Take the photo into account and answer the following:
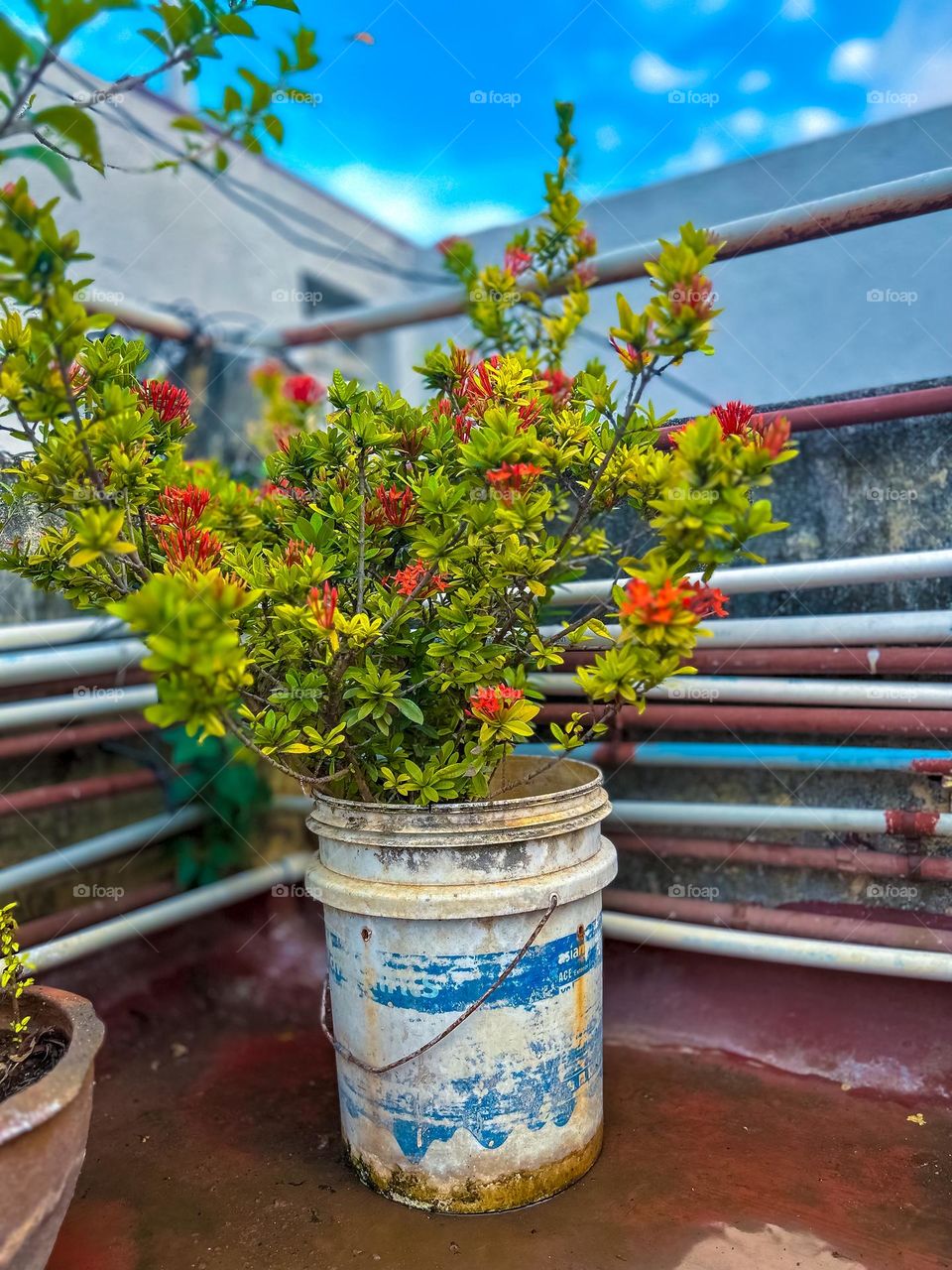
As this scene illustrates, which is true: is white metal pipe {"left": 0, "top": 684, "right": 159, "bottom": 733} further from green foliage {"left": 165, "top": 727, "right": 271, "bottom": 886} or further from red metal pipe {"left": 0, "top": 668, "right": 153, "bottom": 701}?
green foliage {"left": 165, "top": 727, "right": 271, "bottom": 886}

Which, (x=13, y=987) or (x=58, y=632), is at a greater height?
(x=58, y=632)

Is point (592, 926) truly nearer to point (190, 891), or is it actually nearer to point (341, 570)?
point (341, 570)

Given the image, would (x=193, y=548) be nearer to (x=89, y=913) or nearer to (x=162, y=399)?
(x=162, y=399)

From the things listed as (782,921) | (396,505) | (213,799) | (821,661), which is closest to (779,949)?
(782,921)

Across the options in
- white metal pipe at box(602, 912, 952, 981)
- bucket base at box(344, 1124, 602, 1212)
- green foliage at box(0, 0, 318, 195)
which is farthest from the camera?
white metal pipe at box(602, 912, 952, 981)

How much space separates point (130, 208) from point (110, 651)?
11.2 ft

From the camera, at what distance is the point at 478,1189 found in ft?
5.48

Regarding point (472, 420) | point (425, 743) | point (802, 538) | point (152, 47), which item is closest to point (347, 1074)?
point (425, 743)

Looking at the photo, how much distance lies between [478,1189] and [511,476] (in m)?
1.32

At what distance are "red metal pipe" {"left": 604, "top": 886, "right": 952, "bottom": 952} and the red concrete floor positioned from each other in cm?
12

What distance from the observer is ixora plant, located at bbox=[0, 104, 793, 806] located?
1341 millimetres

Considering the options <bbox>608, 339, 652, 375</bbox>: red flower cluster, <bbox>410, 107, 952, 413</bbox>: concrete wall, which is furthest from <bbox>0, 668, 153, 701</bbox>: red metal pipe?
<bbox>410, 107, 952, 413</bbox>: concrete wall

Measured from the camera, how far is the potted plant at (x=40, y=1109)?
1.24 metres

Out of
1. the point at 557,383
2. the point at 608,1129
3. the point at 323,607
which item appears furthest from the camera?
the point at 557,383
